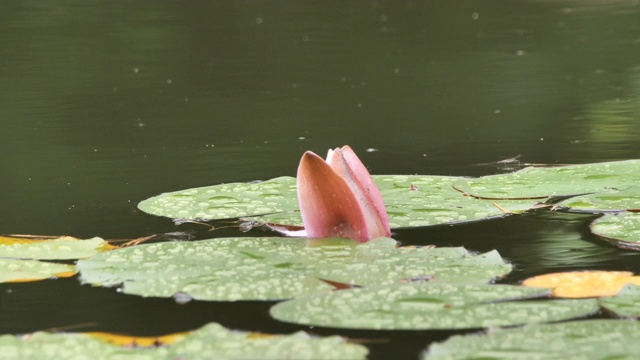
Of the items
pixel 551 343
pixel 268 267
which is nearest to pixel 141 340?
pixel 268 267

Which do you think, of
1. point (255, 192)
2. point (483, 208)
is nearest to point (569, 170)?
point (483, 208)

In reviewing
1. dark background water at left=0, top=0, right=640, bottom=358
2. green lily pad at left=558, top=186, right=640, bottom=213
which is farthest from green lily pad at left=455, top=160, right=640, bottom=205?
dark background water at left=0, top=0, right=640, bottom=358

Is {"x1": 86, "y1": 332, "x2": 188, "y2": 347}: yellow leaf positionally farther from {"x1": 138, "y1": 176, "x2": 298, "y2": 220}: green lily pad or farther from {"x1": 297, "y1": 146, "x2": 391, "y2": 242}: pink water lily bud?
{"x1": 138, "y1": 176, "x2": 298, "y2": 220}: green lily pad

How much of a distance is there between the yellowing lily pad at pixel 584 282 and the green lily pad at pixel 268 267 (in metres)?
0.07

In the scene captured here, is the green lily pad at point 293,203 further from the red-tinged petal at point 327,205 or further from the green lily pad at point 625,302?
the green lily pad at point 625,302

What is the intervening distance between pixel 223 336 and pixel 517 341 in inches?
15.1

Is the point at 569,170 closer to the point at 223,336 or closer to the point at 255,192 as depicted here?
the point at 255,192

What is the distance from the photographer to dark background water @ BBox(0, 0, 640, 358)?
2.02 m

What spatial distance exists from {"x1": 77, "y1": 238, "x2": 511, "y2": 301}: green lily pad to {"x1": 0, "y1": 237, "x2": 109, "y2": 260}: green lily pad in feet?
0.37

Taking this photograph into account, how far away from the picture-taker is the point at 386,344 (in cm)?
156

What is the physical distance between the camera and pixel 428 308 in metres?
1.60

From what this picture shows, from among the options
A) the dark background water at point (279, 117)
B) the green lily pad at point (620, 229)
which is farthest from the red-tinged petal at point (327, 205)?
the green lily pad at point (620, 229)

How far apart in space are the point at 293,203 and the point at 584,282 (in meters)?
0.89

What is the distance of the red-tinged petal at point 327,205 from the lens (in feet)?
6.96
